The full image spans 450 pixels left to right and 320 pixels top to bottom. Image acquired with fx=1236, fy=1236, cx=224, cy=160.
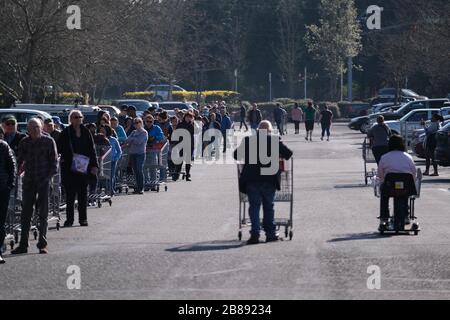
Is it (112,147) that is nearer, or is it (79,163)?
(79,163)

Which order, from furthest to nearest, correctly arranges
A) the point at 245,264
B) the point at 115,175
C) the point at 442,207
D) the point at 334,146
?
the point at 334,146 → the point at 115,175 → the point at 442,207 → the point at 245,264

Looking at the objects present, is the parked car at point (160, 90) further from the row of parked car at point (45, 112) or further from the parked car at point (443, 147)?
the parked car at point (443, 147)

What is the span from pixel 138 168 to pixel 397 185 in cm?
985

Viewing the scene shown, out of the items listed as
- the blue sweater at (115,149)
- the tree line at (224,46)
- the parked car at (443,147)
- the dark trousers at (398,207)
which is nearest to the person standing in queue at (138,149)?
the blue sweater at (115,149)

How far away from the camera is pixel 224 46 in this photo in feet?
332

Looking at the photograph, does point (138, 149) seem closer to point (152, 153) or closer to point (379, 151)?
point (152, 153)

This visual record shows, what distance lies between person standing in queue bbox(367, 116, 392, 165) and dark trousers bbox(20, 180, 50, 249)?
12.1 meters

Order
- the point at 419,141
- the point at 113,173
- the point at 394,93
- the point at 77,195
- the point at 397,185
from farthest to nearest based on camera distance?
1. the point at 394,93
2. the point at 419,141
3. the point at 113,173
4. the point at 77,195
5. the point at 397,185

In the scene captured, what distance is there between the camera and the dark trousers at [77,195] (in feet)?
65.8

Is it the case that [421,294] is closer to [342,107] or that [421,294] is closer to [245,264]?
[245,264]

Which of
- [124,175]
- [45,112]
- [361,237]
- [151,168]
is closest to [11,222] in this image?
[361,237]
